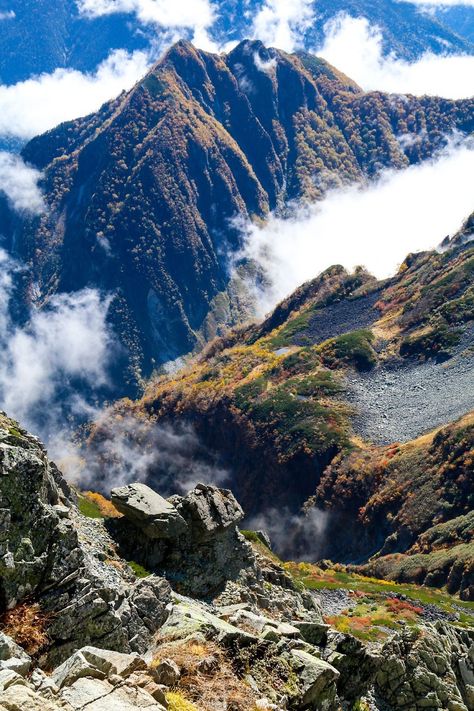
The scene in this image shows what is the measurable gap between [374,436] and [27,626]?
124m

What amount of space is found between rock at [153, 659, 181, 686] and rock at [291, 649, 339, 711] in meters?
4.62

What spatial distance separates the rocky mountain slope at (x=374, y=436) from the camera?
103688 millimetres

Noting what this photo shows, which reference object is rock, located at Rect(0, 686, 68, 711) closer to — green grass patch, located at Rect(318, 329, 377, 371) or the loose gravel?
the loose gravel

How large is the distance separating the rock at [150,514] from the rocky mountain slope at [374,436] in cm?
4830

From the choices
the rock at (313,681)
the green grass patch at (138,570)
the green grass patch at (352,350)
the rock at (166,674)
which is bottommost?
the rock at (313,681)

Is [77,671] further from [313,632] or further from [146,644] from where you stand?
[313,632]

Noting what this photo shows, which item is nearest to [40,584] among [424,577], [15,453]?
[15,453]

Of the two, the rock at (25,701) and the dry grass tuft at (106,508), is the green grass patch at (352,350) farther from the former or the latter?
the rock at (25,701)

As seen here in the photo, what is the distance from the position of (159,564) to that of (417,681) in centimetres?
1440

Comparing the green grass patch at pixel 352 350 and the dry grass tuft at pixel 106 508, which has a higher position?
the green grass patch at pixel 352 350

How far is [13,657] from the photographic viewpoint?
18438 mm

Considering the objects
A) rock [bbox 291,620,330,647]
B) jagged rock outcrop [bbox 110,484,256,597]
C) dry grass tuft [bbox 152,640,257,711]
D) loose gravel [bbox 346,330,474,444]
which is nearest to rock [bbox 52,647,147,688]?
dry grass tuft [bbox 152,640,257,711]

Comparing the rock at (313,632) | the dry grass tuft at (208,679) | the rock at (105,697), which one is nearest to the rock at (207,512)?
the rock at (313,632)

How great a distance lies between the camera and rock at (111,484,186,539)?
3912 cm
